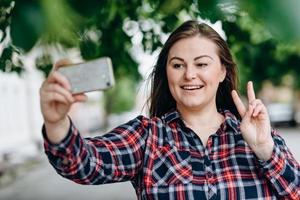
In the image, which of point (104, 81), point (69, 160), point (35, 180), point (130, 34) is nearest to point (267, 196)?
point (69, 160)

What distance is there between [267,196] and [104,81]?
0.94 metres

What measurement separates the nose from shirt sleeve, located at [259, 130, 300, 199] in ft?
1.19

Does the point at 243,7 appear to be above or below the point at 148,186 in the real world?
above

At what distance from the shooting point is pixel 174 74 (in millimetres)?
1920

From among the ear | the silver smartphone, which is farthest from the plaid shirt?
the silver smartphone

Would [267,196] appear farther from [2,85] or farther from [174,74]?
[2,85]

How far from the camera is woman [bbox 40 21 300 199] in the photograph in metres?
1.80

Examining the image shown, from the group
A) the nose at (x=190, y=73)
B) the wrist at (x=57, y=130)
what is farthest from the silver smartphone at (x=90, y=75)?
the nose at (x=190, y=73)

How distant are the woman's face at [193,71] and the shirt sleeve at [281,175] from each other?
1.01ft

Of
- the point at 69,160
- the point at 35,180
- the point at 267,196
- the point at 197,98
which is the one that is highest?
the point at 197,98

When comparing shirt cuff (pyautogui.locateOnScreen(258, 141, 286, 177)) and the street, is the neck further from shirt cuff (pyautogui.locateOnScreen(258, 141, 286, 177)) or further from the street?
the street

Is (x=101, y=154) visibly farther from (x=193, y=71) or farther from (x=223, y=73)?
(x=223, y=73)

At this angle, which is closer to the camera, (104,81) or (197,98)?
(104,81)

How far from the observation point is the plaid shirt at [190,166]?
1.79m
